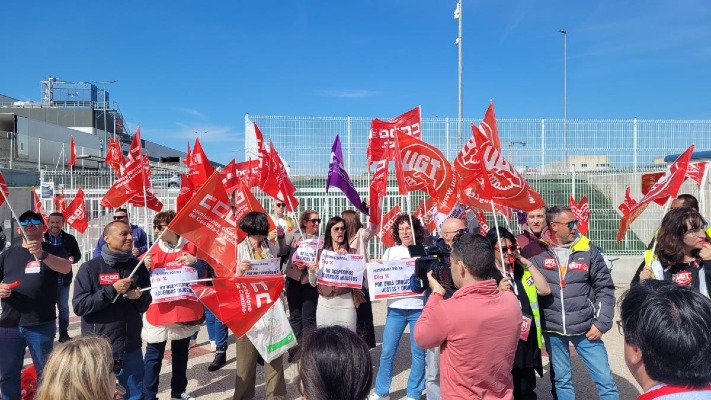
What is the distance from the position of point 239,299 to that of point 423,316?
172 centimetres

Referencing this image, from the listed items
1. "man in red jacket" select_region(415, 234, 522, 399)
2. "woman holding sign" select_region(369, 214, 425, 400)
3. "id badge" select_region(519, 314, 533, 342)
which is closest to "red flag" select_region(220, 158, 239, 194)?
"woman holding sign" select_region(369, 214, 425, 400)

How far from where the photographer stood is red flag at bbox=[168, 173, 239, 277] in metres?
3.95

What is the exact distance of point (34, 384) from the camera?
4703mm

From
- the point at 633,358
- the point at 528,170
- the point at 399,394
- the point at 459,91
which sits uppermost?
the point at 459,91

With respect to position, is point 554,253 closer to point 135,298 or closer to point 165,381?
point 135,298

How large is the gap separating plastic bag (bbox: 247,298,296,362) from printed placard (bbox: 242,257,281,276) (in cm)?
36

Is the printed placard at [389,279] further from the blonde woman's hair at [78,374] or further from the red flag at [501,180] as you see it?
the blonde woman's hair at [78,374]

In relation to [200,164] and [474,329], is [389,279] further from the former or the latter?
[200,164]

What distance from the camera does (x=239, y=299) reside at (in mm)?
4008

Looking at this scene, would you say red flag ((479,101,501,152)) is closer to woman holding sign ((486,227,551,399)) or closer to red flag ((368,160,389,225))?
woman holding sign ((486,227,551,399))

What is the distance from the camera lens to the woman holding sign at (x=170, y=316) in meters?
4.53

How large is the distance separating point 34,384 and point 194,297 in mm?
1734

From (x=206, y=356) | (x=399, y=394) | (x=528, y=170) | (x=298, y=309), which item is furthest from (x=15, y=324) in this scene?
(x=528, y=170)

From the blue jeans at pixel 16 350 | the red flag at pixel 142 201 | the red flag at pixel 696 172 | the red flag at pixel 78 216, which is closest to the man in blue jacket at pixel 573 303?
the blue jeans at pixel 16 350
